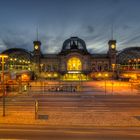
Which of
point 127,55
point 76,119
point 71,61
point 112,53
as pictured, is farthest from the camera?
point 127,55

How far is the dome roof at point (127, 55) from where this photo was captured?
166575mm

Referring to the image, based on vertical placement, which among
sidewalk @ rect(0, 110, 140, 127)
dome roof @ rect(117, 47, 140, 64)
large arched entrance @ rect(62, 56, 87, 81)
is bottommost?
sidewalk @ rect(0, 110, 140, 127)

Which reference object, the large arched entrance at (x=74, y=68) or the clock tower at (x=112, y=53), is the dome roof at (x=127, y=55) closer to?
the clock tower at (x=112, y=53)

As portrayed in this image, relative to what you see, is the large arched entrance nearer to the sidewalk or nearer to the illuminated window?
the illuminated window

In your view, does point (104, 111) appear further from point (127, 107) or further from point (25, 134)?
point (25, 134)

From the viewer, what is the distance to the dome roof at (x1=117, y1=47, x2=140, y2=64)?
16657cm

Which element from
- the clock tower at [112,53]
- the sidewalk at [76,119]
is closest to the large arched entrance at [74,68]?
the clock tower at [112,53]

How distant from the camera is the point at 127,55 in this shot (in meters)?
169

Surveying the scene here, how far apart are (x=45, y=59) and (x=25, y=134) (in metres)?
144

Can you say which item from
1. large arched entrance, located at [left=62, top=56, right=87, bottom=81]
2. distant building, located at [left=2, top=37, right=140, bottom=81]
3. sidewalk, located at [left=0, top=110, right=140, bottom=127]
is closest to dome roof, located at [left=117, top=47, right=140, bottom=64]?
distant building, located at [left=2, top=37, right=140, bottom=81]

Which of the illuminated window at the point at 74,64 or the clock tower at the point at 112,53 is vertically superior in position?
the clock tower at the point at 112,53

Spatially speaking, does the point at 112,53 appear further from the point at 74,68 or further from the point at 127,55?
the point at 74,68

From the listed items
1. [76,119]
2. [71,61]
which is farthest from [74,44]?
[76,119]

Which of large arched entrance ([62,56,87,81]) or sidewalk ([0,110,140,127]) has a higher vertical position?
large arched entrance ([62,56,87,81])
